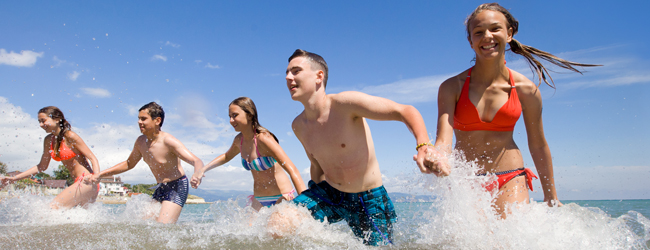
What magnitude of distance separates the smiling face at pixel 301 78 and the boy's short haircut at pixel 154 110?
3496 millimetres

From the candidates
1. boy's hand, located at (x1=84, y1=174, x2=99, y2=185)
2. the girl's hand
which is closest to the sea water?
the girl's hand

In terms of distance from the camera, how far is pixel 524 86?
9.65 feet

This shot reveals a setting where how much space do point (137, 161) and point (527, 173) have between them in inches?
233

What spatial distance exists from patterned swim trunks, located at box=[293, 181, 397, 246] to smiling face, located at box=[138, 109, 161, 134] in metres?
3.52

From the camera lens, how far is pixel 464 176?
2586 mm

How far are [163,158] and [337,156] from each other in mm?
3765

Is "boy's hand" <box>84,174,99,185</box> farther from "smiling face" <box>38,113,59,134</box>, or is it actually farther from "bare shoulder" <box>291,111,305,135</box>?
"bare shoulder" <box>291,111,305,135</box>

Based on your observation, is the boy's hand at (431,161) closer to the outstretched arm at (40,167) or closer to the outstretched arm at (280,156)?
the outstretched arm at (280,156)

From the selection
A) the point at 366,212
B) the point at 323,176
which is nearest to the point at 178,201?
the point at 323,176

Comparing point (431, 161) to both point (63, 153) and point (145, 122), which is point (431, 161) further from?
point (63, 153)

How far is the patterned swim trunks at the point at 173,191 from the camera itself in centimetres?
571

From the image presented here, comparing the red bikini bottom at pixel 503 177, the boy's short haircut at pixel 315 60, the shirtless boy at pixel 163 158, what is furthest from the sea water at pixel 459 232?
the shirtless boy at pixel 163 158

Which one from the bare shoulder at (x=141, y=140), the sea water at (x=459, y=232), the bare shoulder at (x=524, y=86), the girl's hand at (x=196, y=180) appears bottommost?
the sea water at (x=459, y=232)

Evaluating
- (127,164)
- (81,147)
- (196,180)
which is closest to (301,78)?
(196,180)
